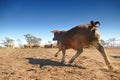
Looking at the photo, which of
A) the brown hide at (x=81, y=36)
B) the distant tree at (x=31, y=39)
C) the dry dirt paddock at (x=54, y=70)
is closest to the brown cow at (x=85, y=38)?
the brown hide at (x=81, y=36)

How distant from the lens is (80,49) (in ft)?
27.4

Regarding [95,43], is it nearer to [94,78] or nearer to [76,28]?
[76,28]

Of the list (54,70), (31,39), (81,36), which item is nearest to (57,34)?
(81,36)

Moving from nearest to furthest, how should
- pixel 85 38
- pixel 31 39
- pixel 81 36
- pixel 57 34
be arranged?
pixel 85 38 < pixel 81 36 < pixel 57 34 < pixel 31 39

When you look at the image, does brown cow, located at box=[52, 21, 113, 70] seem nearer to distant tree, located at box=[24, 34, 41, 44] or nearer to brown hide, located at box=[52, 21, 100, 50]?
brown hide, located at box=[52, 21, 100, 50]

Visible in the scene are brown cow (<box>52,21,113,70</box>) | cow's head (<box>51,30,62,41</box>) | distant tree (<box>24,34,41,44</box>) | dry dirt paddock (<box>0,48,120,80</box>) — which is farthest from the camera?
distant tree (<box>24,34,41,44</box>)

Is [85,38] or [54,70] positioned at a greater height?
[85,38]

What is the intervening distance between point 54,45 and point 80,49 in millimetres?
35285

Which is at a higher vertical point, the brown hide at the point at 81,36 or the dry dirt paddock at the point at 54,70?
the brown hide at the point at 81,36

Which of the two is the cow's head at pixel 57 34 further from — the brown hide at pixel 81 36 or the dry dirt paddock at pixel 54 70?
the dry dirt paddock at pixel 54 70

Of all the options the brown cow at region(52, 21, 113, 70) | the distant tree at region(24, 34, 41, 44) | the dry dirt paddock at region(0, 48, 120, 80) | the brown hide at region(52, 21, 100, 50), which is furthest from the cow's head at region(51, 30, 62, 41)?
the distant tree at region(24, 34, 41, 44)

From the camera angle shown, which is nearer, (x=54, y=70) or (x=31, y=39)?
(x=54, y=70)

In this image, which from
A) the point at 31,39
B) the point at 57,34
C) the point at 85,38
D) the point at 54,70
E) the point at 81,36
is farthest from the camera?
the point at 31,39

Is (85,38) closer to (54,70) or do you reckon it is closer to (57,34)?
(54,70)
